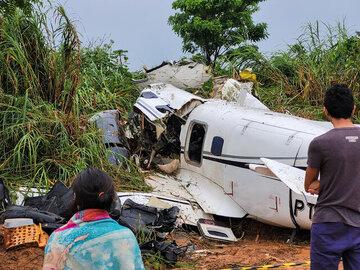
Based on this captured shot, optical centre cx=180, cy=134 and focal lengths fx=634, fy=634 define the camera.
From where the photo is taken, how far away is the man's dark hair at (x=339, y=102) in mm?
3994

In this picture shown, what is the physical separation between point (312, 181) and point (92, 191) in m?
1.73

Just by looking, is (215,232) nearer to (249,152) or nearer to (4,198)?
(249,152)

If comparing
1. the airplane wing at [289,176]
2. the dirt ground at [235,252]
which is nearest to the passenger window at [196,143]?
the dirt ground at [235,252]

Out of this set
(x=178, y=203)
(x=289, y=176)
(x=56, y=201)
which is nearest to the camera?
(x=289, y=176)

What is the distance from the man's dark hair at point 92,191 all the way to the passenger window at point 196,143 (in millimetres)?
7603

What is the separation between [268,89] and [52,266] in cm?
1399

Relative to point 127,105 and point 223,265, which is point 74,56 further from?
point 223,265

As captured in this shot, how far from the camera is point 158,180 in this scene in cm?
1096

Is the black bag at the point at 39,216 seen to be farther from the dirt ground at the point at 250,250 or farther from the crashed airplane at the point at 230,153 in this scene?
the crashed airplane at the point at 230,153

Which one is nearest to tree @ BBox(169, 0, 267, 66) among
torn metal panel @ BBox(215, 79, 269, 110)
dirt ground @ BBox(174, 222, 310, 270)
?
torn metal panel @ BBox(215, 79, 269, 110)

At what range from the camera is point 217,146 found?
1006 centimetres

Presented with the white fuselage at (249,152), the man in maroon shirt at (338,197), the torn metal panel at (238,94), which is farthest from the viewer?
the torn metal panel at (238,94)

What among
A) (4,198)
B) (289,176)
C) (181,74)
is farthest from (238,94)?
(289,176)

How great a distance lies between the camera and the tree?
25922 millimetres
